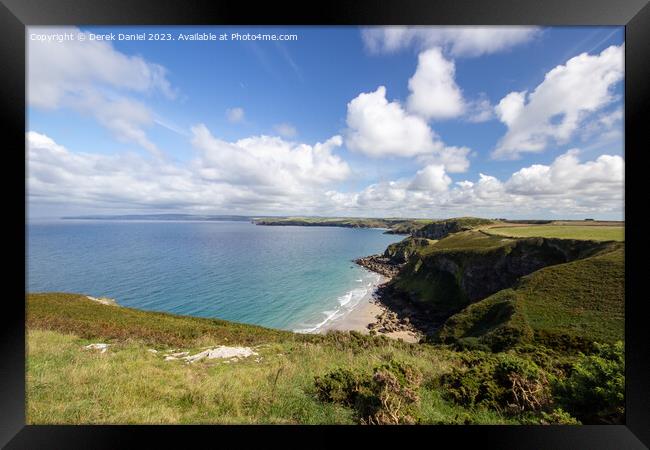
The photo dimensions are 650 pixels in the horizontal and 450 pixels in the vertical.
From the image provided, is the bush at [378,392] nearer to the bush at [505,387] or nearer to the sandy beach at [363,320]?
the bush at [505,387]

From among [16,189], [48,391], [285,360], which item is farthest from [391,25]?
[48,391]

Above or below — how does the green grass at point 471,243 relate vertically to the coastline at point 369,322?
above

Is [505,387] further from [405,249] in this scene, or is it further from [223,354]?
[405,249]

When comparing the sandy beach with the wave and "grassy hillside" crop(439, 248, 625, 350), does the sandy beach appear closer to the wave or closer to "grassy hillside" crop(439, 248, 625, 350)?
the wave

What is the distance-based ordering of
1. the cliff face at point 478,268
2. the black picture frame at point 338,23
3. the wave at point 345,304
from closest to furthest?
the black picture frame at point 338,23
the cliff face at point 478,268
the wave at point 345,304

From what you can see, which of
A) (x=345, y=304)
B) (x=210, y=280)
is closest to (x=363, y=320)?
(x=345, y=304)

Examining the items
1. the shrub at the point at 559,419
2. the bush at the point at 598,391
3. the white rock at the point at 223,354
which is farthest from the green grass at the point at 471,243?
the white rock at the point at 223,354
